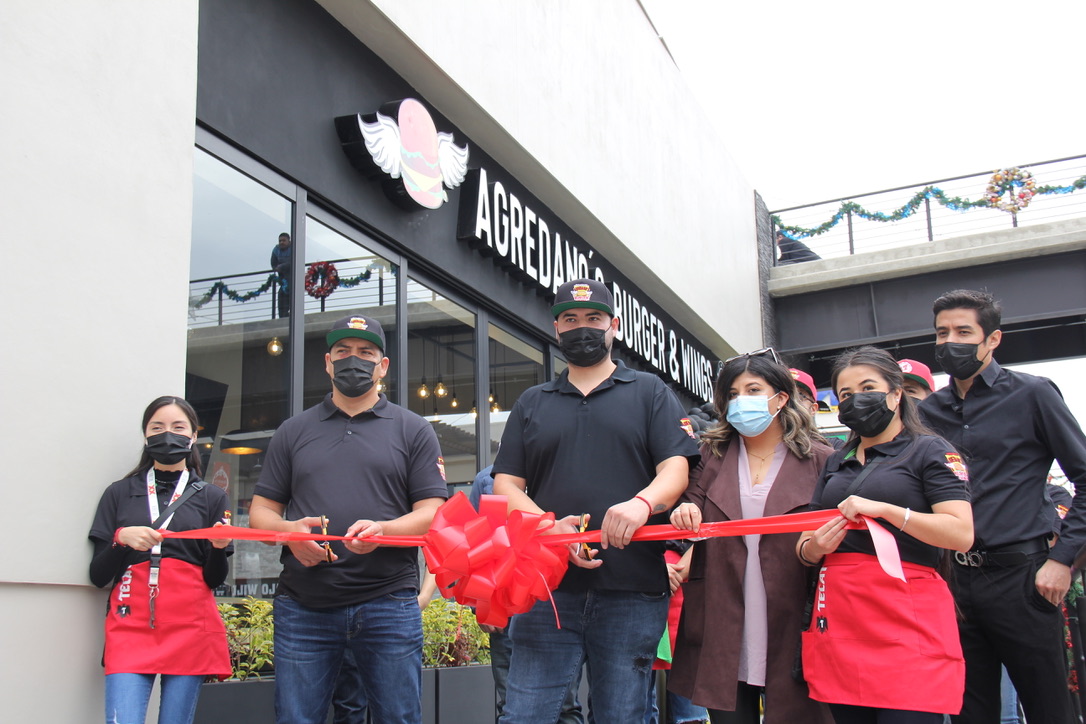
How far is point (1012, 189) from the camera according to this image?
17.5 metres

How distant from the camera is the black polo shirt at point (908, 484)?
3.28 meters

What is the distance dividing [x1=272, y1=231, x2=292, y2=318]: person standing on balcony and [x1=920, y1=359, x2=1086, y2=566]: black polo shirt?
13.4ft

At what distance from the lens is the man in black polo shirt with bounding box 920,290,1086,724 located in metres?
3.77

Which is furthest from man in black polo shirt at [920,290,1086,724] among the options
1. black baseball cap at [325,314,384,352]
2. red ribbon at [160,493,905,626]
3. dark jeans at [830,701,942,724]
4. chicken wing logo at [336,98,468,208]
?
chicken wing logo at [336,98,468,208]

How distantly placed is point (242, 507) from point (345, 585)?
2.62 metres

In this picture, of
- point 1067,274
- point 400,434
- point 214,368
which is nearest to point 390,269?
point 214,368

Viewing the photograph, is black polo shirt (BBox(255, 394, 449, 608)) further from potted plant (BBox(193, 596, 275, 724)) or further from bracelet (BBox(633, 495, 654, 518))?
bracelet (BBox(633, 495, 654, 518))

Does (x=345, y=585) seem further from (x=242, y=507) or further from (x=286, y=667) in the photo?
(x=242, y=507)

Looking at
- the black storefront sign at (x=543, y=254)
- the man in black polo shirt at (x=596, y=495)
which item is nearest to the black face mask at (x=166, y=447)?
the man in black polo shirt at (x=596, y=495)

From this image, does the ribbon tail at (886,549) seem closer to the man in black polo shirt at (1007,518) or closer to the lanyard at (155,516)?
the man in black polo shirt at (1007,518)

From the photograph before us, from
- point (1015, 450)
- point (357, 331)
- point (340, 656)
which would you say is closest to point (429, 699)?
point (340, 656)

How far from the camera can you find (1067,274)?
16.8 metres

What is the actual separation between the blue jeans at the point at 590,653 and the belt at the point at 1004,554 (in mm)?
1406

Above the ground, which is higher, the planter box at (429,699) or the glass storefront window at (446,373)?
the glass storefront window at (446,373)
